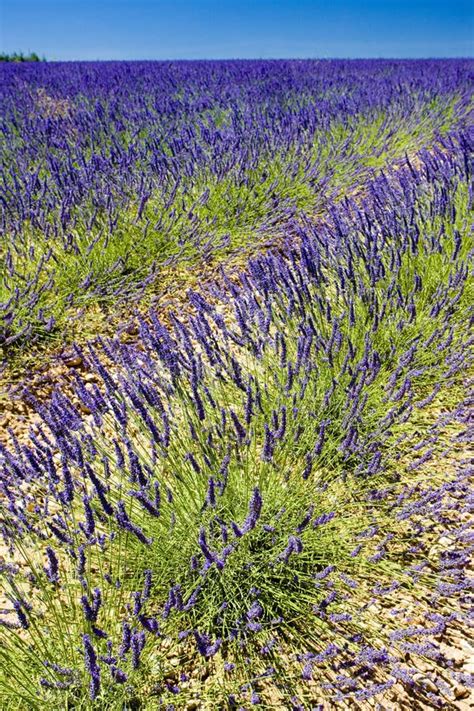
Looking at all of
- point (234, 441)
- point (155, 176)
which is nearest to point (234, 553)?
point (234, 441)

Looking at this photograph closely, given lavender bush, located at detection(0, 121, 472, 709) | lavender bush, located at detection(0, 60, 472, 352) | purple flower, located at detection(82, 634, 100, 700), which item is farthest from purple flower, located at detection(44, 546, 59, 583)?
lavender bush, located at detection(0, 60, 472, 352)

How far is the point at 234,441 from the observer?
158 cm

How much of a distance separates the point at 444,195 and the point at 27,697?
2.87m

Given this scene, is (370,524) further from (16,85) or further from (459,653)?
(16,85)

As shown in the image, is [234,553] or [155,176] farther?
[155,176]

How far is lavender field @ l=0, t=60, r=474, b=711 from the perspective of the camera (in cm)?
124

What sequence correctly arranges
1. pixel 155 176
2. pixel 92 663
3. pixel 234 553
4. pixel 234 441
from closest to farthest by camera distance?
pixel 92 663 < pixel 234 553 < pixel 234 441 < pixel 155 176

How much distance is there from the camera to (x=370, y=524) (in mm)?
1619

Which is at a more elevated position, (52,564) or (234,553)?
(52,564)

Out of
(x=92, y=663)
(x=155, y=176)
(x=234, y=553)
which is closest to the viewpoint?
(x=92, y=663)

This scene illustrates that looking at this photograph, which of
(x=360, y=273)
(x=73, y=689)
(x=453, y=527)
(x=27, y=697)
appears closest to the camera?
(x=27, y=697)

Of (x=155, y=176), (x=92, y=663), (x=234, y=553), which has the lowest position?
(x=234, y=553)

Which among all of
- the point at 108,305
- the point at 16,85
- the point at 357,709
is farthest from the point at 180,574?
the point at 16,85

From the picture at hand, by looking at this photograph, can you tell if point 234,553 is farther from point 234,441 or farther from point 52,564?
point 52,564
